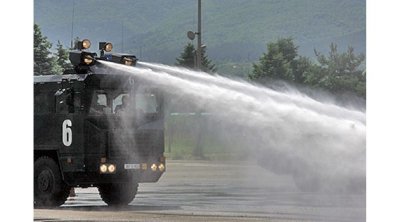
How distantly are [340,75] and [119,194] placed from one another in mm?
69279

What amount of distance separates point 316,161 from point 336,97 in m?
62.3

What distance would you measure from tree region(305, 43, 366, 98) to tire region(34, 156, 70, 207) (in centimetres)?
5646

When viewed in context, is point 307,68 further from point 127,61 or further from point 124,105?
point 124,105

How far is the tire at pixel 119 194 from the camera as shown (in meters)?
23.9

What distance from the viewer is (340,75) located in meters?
91.9

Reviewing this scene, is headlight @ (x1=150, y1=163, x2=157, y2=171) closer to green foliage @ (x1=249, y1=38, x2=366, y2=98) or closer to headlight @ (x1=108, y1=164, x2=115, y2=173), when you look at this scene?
headlight @ (x1=108, y1=164, x2=115, y2=173)

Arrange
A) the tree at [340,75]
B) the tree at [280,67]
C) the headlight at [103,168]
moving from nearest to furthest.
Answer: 1. the headlight at [103,168]
2. the tree at [340,75]
3. the tree at [280,67]

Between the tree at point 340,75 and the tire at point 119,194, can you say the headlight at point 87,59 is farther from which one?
the tree at point 340,75

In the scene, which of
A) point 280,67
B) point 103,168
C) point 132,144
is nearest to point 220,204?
point 132,144

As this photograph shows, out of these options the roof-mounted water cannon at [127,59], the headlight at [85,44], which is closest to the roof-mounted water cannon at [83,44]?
the headlight at [85,44]

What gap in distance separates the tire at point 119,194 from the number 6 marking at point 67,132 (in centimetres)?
161

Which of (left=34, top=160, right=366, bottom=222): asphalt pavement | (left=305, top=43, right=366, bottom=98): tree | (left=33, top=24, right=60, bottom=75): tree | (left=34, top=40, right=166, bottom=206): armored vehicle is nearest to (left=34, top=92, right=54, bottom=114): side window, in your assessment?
(left=34, top=40, right=166, bottom=206): armored vehicle
